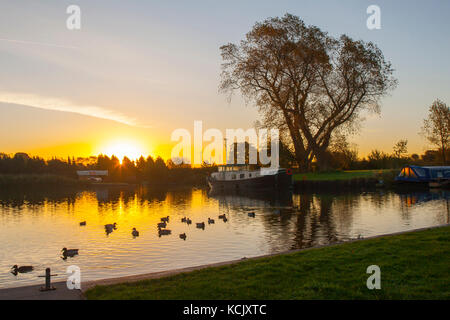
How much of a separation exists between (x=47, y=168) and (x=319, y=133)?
9438 centimetres

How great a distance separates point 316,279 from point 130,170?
123626 millimetres

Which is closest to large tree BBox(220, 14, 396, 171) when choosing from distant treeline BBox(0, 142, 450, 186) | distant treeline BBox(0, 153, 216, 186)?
distant treeline BBox(0, 142, 450, 186)

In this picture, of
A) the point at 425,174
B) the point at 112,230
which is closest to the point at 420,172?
the point at 425,174

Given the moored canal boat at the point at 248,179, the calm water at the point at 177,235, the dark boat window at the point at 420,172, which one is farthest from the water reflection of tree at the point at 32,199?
the dark boat window at the point at 420,172

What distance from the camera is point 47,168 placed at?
121375 mm

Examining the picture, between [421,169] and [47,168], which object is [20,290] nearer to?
[421,169]

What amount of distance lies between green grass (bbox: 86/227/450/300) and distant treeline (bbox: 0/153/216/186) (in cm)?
8117

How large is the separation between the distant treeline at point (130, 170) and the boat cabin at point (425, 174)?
156 ft

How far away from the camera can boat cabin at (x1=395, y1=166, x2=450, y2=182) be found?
171ft

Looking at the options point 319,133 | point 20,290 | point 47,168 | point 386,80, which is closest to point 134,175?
point 47,168

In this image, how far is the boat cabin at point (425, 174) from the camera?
52.2 meters

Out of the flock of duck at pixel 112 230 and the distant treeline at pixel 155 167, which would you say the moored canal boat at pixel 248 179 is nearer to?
the distant treeline at pixel 155 167

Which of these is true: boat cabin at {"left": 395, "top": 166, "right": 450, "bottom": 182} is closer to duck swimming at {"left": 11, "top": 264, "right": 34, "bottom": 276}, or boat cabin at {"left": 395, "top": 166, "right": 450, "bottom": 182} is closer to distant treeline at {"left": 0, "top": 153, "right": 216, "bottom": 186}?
distant treeline at {"left": 0, "top": 153, "right": 216, "bottom": 186}

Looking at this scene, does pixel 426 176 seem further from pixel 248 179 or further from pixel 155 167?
pixel 155 167
